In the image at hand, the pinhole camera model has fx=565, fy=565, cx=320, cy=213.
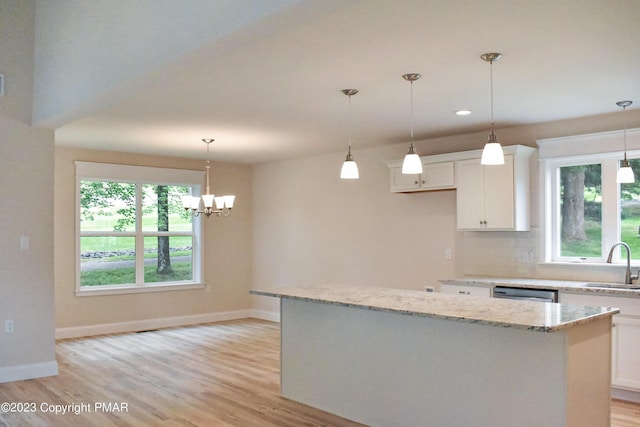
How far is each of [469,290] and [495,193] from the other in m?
0.99

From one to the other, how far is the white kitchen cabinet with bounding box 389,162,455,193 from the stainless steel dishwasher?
4.12 ft

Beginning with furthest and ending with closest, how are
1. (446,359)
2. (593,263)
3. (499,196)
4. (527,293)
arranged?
(499,196)
(593,263)
(527,293)
(446,359)

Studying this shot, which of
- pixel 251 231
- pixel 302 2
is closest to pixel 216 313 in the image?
pixel 251 231

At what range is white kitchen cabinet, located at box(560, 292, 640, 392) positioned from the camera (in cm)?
442

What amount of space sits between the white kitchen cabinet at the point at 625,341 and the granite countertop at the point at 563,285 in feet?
0.19

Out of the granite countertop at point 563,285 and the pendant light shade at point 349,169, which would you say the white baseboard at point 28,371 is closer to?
the pendant light shade at point 349,169

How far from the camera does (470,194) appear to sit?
18.9 feet

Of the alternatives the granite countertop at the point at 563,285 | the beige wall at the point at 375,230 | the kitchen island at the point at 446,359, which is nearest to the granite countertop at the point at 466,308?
the kitchen island at the point at 446,359

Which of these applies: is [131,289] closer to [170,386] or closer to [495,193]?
[170,386]

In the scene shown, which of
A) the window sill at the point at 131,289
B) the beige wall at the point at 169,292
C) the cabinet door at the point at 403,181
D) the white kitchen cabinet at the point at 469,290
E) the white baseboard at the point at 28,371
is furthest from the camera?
the window sill at the point at 131,289

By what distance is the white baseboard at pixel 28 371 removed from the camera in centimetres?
496

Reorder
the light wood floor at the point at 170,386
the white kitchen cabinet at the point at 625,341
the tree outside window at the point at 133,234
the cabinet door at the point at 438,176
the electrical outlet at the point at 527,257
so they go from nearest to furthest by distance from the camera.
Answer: the light wood floor at the point at 170,386
the white kitchen cabinet at the point at 625,341
the electrical outlet at the point at 527,257
the cabinet door at the point at 438,176
the tree outside window at the point at 133,234

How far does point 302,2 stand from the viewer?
88.5 inches

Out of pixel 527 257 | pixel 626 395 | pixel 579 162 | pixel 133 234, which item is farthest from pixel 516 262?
pixel 133 234
